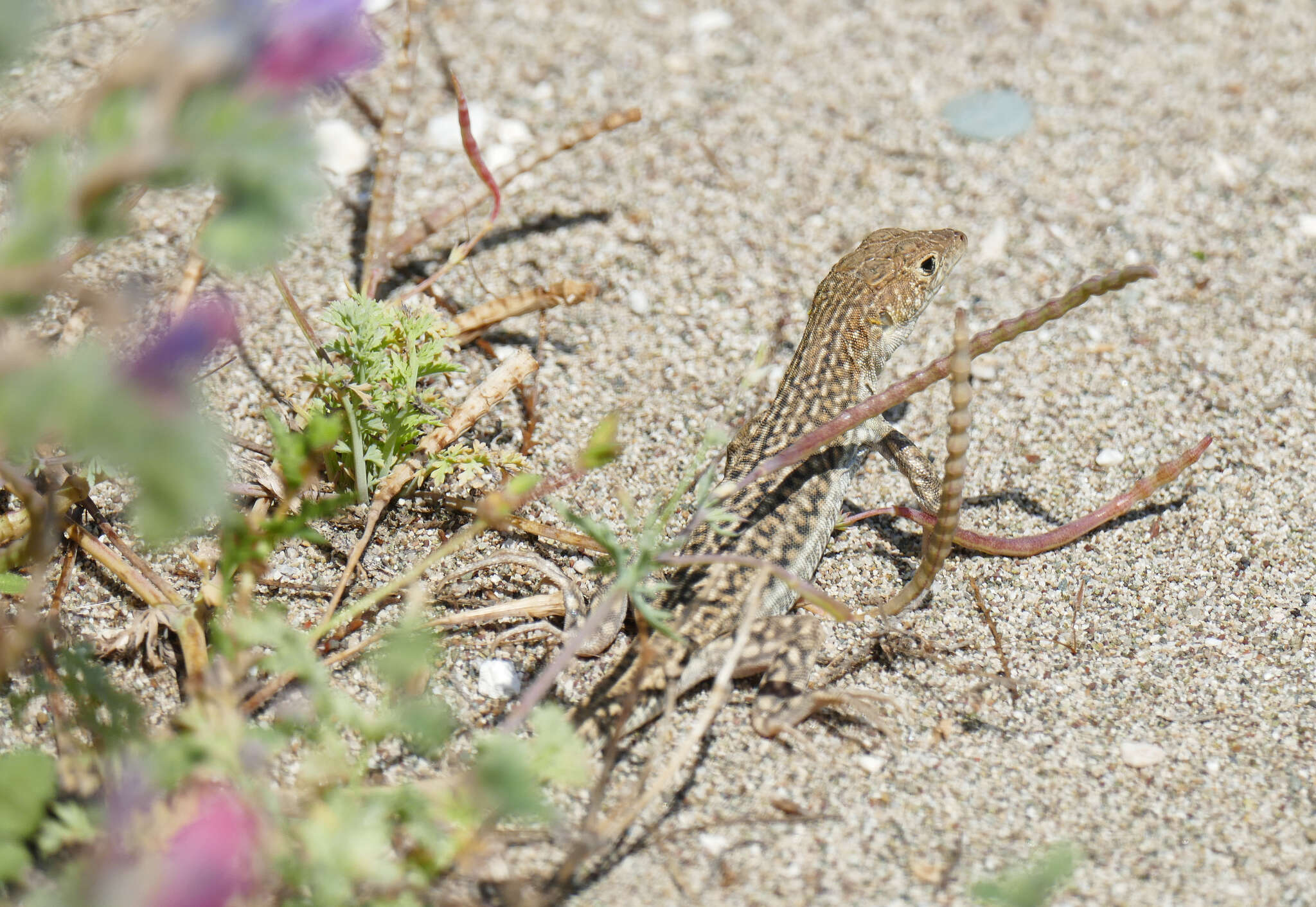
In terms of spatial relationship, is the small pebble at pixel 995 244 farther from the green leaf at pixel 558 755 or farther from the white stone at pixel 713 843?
the green leaf at pixel 558 755

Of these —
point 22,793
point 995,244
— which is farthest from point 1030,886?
point 995,244

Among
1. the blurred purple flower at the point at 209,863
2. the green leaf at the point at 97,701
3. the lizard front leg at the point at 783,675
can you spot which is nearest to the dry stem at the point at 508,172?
the lizard front leg at the point at 783,675

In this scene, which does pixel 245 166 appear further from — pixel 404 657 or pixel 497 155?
pixel 497 155

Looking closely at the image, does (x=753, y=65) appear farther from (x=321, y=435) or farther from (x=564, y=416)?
(x=321, y=435)

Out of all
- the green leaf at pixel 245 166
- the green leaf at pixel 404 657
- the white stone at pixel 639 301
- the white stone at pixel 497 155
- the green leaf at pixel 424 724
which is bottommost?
the green leaf at pixel 424 724

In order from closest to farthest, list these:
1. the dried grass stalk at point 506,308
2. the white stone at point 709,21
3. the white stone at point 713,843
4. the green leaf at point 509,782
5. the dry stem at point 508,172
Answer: the green leaf at point 509,782, the white stone at point 713,843, the dried grass stalk at point 506,308, the dry stem at point 508,172, the white stone at point 709,21

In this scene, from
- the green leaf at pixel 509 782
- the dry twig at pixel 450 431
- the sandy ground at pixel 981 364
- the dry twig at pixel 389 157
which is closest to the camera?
the green leaf at pixel 509 782
